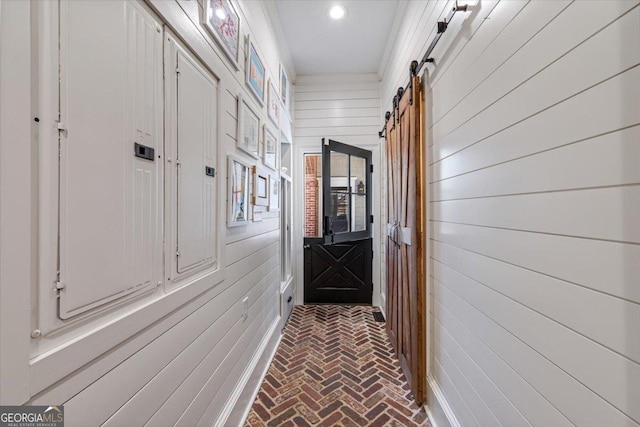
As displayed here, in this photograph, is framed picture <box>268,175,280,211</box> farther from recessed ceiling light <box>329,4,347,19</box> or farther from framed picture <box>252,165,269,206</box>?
recessed ceiling light <box>329,4,347,19</box>

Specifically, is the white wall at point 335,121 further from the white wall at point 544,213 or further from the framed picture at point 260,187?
the white wall at point 544,213

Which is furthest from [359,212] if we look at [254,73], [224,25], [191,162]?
[191,162]

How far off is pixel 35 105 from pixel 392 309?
2.85 metres

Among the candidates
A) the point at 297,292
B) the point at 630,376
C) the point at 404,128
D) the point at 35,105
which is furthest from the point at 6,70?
the point at 297,292

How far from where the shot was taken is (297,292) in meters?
4.07

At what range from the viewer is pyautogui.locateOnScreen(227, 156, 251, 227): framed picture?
1.65 meters

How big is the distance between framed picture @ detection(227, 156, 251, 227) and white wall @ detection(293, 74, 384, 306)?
6.82ft

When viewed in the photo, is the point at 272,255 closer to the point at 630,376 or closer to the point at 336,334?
the point at 336,334

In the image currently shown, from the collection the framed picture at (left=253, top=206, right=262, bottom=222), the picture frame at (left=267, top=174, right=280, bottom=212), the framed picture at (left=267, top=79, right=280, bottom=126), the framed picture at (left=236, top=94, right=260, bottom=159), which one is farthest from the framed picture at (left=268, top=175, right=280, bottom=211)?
the framed picture at (left=267, top=79, right=280, bottom=126)

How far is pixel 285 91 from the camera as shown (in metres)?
3.46

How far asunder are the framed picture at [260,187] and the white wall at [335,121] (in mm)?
1551

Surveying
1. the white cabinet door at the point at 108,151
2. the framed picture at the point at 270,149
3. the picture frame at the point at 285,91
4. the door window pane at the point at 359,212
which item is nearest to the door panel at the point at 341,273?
the door window pane at the point at 359,212

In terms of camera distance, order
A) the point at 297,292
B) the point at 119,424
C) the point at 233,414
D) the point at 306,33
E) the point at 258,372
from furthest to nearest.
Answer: the point at 297,292
the point at 306,33
the point at 258,372
the point at 233,414
the point at 119,424

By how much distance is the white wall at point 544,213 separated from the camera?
0.64 meters
